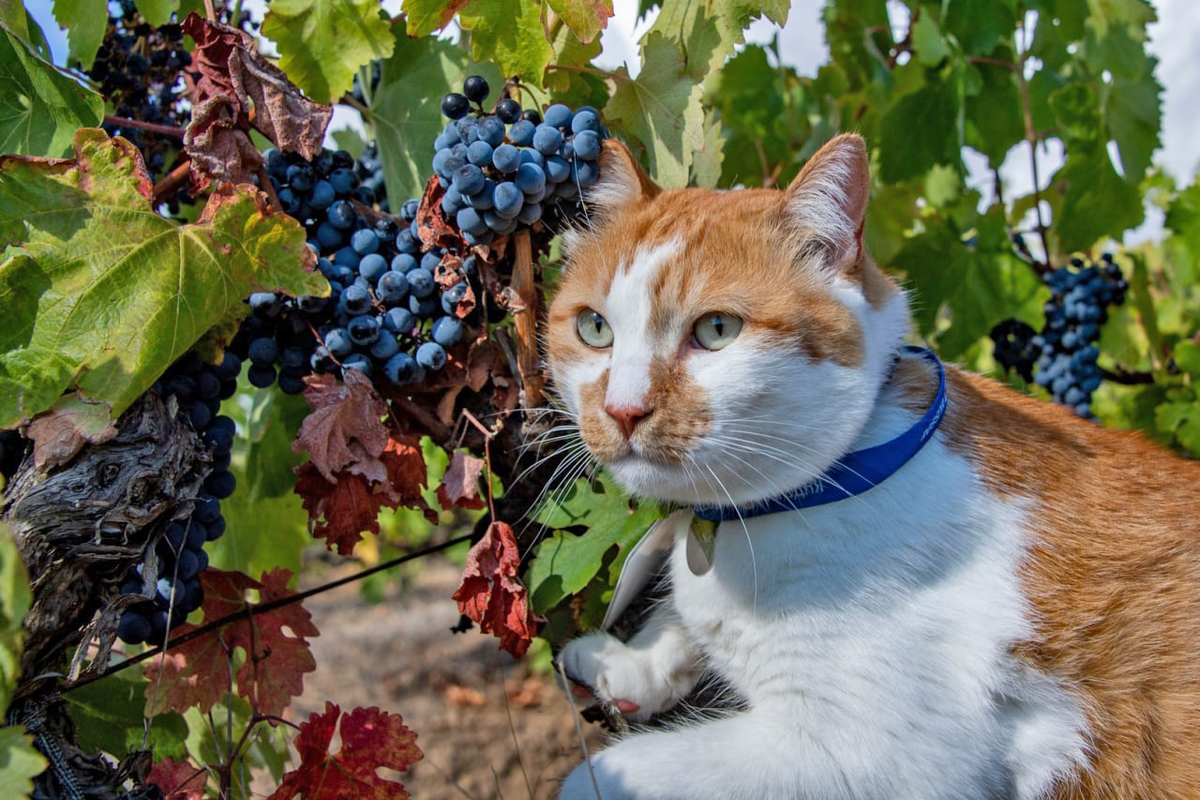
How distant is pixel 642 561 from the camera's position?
5.14ft

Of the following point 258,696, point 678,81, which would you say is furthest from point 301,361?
point 678,81

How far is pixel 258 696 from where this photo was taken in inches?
58.7

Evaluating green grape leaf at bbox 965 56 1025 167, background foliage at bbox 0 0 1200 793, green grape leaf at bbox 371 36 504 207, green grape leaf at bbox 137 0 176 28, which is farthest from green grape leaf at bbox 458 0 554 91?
green grape leaf at bbox 965 56 1025 167

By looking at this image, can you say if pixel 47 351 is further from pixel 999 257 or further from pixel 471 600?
pixel 999 257

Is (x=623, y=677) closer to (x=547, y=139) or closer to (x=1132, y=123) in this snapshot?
(x=547, y=139)

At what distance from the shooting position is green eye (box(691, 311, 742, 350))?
4.43 feet

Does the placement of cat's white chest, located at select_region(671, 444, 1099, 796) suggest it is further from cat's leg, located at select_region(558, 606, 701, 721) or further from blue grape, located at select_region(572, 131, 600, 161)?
blue grape, located at select_region(572, 131, 600, 161)

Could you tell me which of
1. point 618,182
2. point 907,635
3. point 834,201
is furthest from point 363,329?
point 907,635

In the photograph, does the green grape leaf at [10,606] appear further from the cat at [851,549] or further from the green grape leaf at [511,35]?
the green grape leaf at [511,35]

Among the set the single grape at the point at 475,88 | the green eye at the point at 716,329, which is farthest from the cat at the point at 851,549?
the single grape at the point at 475,88

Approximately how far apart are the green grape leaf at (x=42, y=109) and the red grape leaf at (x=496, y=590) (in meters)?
0.83

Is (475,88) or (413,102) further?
(413,102)

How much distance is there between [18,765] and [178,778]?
686 mm

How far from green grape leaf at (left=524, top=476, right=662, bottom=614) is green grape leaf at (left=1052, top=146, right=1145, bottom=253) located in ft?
4.73
